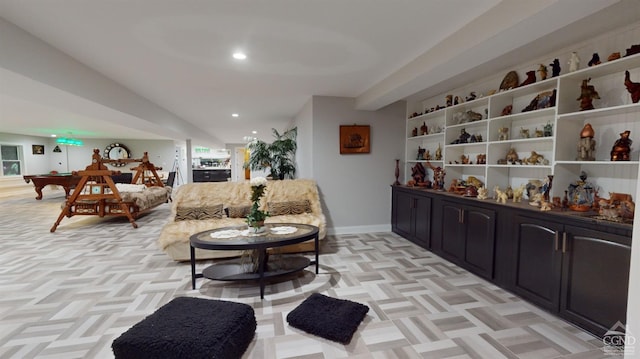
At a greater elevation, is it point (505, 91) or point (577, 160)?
point (505, 91)

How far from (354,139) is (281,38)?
2539 mm

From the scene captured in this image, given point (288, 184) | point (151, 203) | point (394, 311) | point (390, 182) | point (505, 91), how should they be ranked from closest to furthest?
point (394, 311) < point (505, 91) < point (288, 184) < point (390, 182) < point (151, 203)

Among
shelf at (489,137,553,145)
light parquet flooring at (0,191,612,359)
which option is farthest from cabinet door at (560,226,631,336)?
shelf at (489,137,553,145)

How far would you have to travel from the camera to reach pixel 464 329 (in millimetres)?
2141

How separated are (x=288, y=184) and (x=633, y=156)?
3.79 m


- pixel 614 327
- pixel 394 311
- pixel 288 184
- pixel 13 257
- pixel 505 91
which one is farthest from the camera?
pixel 288 184

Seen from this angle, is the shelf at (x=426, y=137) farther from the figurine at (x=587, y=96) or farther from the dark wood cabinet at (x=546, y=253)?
the figurine at (x=587, y=96)

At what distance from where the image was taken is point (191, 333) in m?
1.64

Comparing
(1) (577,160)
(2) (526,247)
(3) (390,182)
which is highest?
(1) (577,160)

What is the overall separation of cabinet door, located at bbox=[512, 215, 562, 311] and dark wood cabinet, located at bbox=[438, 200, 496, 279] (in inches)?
11.3

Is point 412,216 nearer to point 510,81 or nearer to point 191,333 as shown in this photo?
point 510,81

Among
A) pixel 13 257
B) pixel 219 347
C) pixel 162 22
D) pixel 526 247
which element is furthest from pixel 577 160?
pixel 13 257

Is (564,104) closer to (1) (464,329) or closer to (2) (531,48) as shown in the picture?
(2) (531,48)

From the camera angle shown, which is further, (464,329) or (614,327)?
(464,329)
